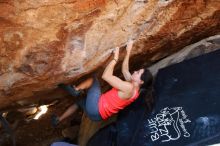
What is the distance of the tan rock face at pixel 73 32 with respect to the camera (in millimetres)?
2861

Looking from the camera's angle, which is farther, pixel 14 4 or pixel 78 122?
pixel 78 122

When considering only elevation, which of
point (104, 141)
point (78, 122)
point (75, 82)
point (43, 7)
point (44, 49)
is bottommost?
point (78, 122)

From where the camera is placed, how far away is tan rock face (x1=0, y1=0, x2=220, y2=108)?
286 centimetres

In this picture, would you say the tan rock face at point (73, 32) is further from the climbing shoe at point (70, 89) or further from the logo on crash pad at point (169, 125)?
the logo on crash pad at point (169, 125)

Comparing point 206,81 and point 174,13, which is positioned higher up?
point 174,13

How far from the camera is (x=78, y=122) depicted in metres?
5.20

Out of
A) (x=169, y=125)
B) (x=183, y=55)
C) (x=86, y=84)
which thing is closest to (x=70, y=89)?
(x=86, y=84)

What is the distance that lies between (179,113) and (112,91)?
27.1 inches

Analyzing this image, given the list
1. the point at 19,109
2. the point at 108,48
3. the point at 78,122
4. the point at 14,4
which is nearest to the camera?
the point at 14,4

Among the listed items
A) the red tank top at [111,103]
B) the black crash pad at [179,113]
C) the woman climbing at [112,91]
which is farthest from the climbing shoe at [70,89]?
the black crash pad at [179,113]

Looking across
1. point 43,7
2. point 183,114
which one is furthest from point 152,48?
point 43,7

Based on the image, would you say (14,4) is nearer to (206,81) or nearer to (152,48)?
(152,48)

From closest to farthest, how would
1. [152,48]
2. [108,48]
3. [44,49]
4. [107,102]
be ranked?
[44,49], [108,48], [107,102], [152,48]

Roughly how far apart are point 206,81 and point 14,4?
2050 millimetres
